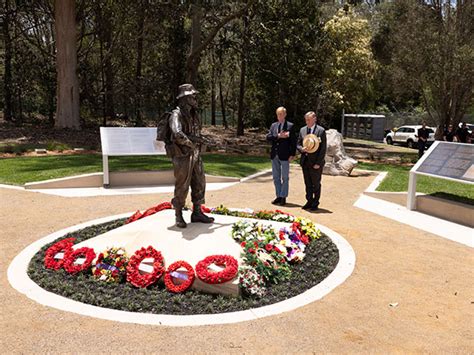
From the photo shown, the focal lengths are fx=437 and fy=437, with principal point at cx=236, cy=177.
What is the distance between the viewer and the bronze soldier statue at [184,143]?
561cm

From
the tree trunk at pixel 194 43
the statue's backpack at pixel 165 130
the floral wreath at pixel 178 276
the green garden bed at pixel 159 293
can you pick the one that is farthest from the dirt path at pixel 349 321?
the tree trunk at pixel 194 43

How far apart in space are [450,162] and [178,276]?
6131 mm

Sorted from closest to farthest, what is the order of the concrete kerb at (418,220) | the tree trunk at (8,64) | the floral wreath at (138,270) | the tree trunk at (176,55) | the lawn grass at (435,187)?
1. the floral wreath at (138,270)
2. the concrete kerb at (418,220)
3. the lawn grass at (435,187)
4. the tree trunk at (8,64)
5. the tree trunk at (176,55)

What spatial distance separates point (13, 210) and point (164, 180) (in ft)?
12.8

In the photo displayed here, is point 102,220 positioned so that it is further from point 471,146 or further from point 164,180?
point 471,146

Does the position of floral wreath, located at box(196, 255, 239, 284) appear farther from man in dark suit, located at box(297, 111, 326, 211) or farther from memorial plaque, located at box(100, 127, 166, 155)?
memorial plaque, located at box(100, 127, 166, 155)

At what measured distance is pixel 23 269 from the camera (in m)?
5.38

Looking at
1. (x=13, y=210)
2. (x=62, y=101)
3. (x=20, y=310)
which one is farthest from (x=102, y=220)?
(x=62, y=101)

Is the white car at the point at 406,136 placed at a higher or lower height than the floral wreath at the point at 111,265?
higher

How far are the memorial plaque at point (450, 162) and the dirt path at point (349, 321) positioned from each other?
5.89 ft

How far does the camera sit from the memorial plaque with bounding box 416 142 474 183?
7969mm

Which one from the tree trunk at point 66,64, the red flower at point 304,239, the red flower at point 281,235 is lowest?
the red flower at point 304,239

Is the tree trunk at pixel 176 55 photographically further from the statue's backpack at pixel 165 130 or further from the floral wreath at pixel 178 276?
the floral wreath at pixel 178 276

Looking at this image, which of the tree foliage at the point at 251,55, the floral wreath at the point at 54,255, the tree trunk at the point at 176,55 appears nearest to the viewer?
the floral wreath at the point at 54,255
